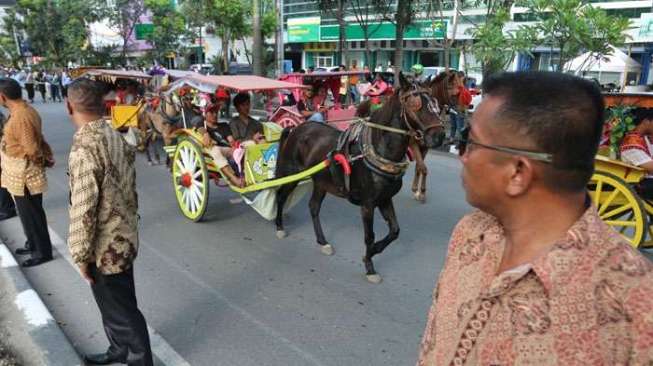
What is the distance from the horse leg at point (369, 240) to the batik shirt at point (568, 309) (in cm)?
315

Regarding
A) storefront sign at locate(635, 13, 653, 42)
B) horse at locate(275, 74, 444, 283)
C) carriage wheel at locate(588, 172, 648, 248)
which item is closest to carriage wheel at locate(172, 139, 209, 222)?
horse at locate(275, 74, 444, 283)

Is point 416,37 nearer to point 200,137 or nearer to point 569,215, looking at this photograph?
point 200,137

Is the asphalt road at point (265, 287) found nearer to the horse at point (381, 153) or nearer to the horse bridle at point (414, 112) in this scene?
the horse at point (381, 153)

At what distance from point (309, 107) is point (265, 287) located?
21.0 ft

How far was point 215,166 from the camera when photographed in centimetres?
624

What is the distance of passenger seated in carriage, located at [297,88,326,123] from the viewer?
9586 millimetres

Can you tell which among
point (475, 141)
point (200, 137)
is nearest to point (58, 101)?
point (200, 137)

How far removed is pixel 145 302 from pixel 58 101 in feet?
80.8

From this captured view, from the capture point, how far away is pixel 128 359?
2.93 meters

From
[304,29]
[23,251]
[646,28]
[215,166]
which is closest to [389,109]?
[215,166]

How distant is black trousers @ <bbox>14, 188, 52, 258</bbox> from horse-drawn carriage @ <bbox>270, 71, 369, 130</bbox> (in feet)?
17.0

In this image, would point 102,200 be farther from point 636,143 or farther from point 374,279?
point 636,143

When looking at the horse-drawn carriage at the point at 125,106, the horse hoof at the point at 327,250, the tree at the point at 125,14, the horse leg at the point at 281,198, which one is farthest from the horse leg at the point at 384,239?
the tree at the point at 125,14

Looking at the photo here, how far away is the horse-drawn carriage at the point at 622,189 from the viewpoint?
4.52m
